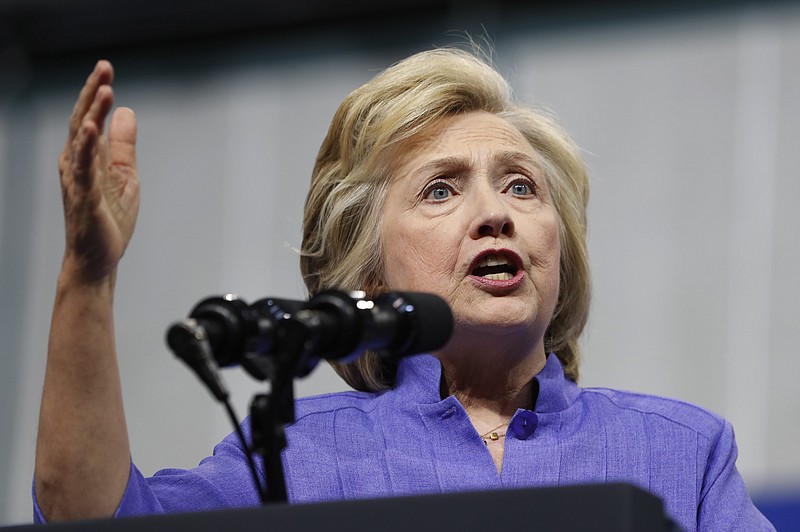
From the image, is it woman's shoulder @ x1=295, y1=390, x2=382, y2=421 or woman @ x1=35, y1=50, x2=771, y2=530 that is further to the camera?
woman's shoulder @ x1=295, y1=390, x2=382, y2=421

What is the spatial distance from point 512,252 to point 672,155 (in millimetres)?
2331

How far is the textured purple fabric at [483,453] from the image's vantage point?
1.87m

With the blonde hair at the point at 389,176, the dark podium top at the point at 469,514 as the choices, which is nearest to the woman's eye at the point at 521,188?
the blonde hair at the point at 389,176

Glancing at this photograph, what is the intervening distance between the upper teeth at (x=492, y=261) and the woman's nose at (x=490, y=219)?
0.11 feet

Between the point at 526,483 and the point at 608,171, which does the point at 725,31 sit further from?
the point at 526,483

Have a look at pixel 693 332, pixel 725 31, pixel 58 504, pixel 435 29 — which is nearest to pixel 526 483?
pixel 58 504

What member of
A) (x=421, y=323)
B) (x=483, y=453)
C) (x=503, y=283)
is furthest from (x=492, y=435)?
(x=421, y=323)

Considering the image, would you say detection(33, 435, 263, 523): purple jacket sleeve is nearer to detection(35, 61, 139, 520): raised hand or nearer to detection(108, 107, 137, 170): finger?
detection(35, 61, 139, 520): raised hand

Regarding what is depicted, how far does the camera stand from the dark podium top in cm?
109

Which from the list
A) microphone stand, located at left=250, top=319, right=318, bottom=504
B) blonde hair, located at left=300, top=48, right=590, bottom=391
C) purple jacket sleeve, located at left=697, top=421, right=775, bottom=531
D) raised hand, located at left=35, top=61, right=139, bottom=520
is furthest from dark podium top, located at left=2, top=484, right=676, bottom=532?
blonde hair, located at left=300, top=48, right=590, bottom=391

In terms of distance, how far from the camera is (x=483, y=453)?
75.9 inches

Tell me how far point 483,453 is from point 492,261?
31cm

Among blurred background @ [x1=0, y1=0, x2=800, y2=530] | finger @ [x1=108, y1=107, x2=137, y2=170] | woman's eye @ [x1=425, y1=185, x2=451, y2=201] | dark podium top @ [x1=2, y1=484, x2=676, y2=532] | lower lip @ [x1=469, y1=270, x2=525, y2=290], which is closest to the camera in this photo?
dark podium top @ [x1=2, y1=484, x2=676, y2=532]

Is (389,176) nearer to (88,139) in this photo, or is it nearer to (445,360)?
(445,360)
